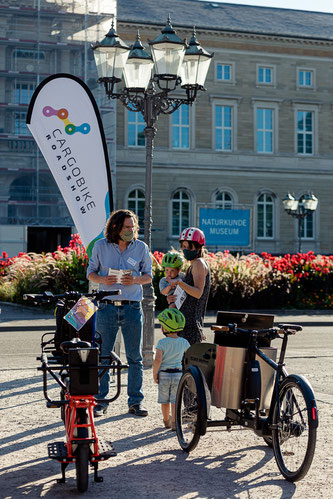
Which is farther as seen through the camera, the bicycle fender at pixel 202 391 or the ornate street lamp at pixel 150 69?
the ornate street lamp at pixel 150 69

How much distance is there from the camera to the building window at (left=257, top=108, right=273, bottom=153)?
1941 inches

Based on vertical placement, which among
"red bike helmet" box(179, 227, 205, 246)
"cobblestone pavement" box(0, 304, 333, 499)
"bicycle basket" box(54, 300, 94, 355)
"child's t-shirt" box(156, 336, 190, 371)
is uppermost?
"red bike helmet" box(179, 227, 205, 246)

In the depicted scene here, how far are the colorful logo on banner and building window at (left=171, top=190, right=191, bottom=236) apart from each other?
123 ft

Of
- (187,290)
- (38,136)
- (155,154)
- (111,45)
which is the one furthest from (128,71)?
(155,154)

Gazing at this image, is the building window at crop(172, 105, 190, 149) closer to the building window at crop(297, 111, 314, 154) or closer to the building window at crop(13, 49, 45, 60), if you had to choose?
the building window at crop(297, 111, 314, 154)

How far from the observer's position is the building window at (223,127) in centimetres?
4853

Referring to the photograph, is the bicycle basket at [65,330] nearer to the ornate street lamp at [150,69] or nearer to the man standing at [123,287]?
the man standing at [123,287]

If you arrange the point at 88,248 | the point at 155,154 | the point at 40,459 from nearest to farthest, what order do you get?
the point at 40,459, the point at 88,248, the point at 155,154

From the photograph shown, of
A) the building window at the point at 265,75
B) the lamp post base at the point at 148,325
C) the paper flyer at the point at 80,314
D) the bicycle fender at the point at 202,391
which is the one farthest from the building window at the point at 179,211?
the paper flyer at the point at 80,314

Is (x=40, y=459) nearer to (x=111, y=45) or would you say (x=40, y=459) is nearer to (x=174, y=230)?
(x=111, y=45)

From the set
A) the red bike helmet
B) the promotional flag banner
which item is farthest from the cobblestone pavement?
the promotional flag banner

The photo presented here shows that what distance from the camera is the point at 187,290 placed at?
6.83 metres

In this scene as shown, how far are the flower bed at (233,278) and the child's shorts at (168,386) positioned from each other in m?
13.8

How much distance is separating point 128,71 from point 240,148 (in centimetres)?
3749
